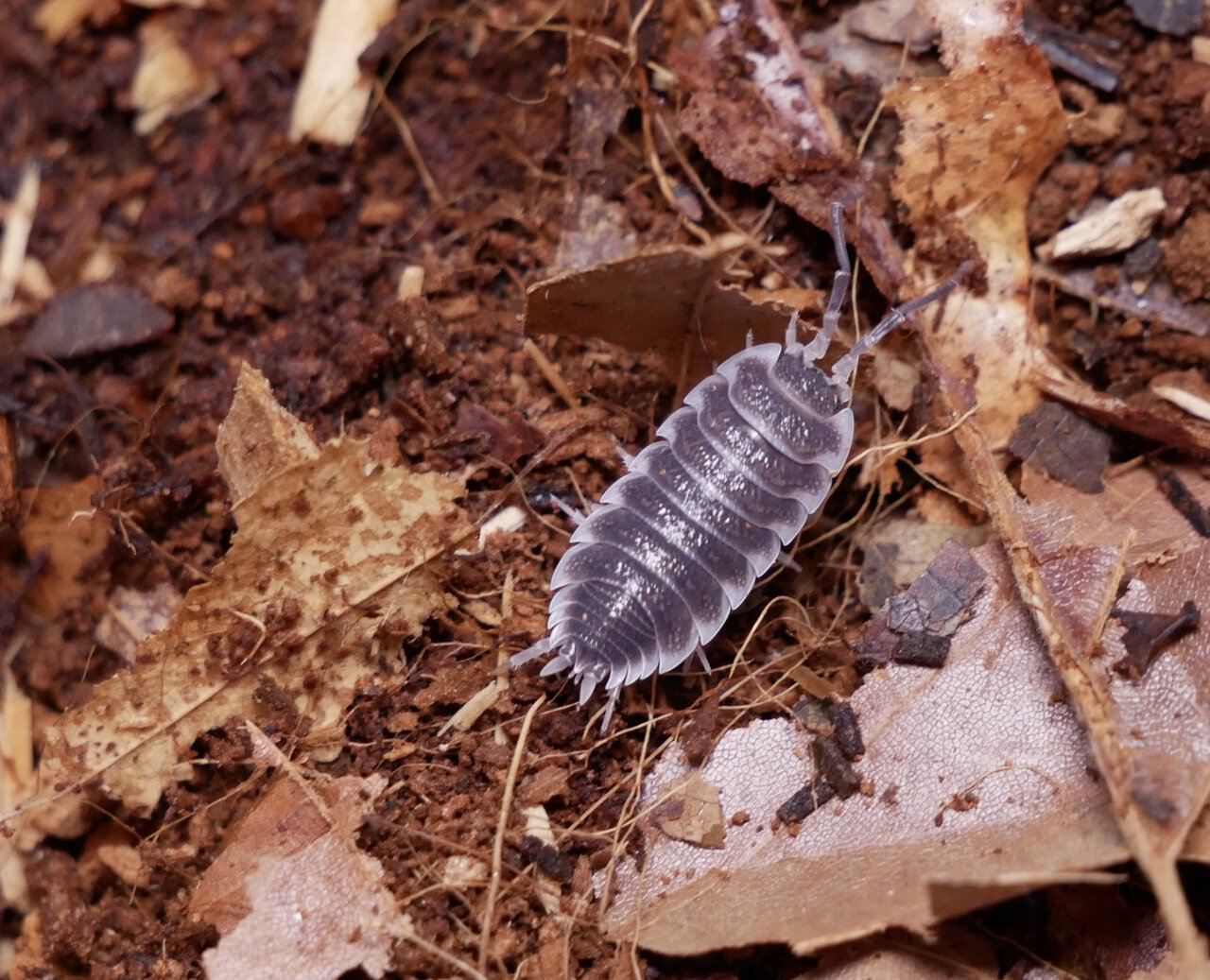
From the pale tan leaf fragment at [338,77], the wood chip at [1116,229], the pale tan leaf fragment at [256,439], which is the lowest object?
the wood chip at [1116,229]

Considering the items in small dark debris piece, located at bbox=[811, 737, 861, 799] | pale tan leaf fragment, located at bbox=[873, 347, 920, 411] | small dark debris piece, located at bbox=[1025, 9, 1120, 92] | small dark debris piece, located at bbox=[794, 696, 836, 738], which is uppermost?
small dark debris piece, located at bbox=[1025, 9, 1120, 92]

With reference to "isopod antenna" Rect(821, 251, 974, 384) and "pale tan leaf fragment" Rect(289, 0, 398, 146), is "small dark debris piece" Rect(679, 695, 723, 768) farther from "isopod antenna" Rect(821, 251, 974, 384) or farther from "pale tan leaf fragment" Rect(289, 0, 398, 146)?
"pale tan leaf fragment" Rect(289, 0, 398, 146)

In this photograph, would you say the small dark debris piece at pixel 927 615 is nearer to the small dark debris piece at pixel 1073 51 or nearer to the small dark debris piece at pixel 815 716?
the small dark debris piece at pixel 815 716

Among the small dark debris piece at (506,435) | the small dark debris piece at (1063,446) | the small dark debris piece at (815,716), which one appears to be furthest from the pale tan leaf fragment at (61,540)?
the small dark debris piece at (1063,446)

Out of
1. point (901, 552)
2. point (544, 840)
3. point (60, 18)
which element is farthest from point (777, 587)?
point (60, 18)

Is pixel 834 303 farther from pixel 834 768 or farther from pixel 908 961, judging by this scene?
pixel 908 961

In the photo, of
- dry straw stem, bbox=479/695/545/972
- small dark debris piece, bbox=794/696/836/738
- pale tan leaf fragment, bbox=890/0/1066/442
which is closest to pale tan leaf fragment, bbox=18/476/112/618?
dry straw stem, bbox=479/695/545/972

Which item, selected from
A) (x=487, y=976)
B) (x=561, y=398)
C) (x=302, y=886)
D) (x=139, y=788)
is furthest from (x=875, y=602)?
(x=139, y=788)
